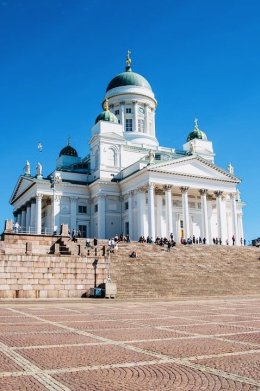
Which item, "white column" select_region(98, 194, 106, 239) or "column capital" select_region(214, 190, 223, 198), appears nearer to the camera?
"white column" select_region(98, 194, 106, 239)

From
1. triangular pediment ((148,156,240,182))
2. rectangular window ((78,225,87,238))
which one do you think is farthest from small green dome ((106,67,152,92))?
rectangular window ((78,225,87,238))

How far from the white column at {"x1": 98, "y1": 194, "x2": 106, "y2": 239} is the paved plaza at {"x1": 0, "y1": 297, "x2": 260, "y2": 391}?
4194cm

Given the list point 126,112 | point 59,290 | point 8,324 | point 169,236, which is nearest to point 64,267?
point 59,290

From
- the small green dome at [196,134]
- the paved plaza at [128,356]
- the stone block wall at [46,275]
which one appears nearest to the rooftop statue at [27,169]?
the small green dome at [196,134]

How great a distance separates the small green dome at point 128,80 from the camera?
69625 millimetres

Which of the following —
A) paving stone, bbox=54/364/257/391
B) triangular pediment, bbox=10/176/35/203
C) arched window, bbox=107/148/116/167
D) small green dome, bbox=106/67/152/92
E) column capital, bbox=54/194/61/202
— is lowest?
paving stone, bbox=54/364/257/391

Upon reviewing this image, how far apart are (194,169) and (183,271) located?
23.4 metres

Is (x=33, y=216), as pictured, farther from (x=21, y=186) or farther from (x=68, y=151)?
(x=68, y=151)

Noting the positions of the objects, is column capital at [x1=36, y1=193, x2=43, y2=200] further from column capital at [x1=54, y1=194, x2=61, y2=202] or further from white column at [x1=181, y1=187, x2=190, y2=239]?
white column at [x1=181, y1=187, x2=190, y2=239]

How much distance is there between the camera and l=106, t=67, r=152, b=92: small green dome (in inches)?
2741

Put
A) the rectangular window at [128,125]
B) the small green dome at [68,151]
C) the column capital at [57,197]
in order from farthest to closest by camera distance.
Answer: the small green dome at [68,151], the rectangular window at [128,125], the column capital at [57,197]

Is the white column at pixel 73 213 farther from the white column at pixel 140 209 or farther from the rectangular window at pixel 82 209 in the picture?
the white column at pixel 140 209

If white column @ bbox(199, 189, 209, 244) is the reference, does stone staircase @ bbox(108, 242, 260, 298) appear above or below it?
below

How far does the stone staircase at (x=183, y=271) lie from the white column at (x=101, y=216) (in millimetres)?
14846
